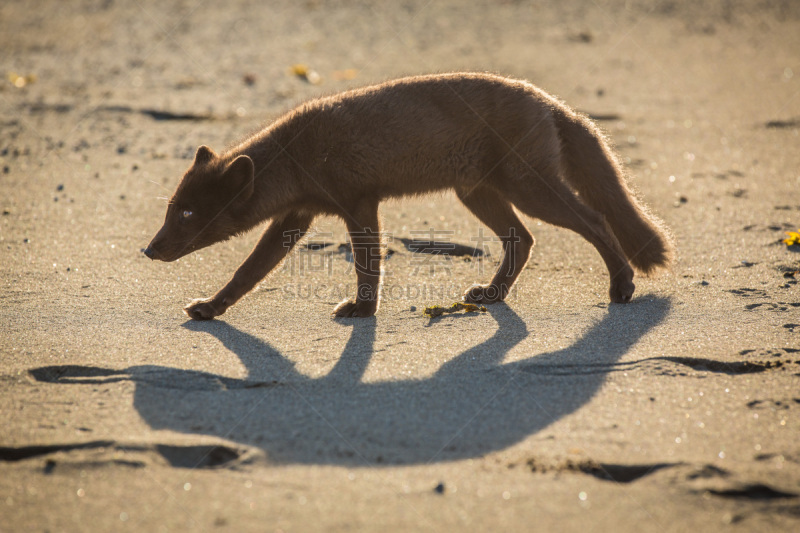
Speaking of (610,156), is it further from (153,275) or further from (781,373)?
(153,275)

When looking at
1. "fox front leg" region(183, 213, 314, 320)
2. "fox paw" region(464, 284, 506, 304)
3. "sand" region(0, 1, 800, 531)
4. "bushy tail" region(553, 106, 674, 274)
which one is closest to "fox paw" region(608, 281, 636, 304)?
"sand" region(0, 1, 800, 531)

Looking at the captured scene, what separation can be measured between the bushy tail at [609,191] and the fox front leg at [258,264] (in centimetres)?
182

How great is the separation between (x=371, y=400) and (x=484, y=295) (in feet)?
5.72

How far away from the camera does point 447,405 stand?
11.5 feet

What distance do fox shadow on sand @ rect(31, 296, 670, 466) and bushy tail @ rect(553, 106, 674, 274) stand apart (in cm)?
96

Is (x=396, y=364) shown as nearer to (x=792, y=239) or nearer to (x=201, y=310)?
(x=201, y=310)

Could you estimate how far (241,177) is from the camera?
4719 millimetres

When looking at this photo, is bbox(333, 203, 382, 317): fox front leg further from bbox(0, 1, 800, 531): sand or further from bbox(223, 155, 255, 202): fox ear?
bbox(223, 155, 255, 202): fox ear

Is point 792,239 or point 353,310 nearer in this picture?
point 353,310

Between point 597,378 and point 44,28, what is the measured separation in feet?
45.8

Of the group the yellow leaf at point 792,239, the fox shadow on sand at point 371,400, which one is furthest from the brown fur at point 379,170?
the yellow leaf at point 792,239

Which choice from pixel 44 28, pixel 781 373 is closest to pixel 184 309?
pixel 781 373

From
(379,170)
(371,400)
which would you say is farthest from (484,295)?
(371,400)

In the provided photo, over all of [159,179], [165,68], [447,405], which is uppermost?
[165,68]
